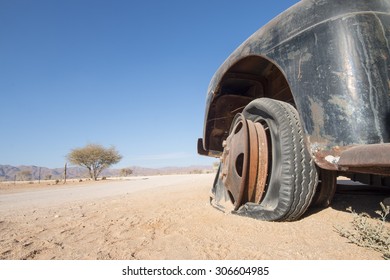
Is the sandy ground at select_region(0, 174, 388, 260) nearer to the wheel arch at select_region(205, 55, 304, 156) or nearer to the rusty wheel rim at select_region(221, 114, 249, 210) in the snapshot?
the rusty wheel rim at select_region(221, 114, 249, 210)

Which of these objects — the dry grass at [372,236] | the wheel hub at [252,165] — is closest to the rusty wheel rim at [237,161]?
the wheel hub at [252,165]

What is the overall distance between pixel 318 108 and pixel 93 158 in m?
39.6

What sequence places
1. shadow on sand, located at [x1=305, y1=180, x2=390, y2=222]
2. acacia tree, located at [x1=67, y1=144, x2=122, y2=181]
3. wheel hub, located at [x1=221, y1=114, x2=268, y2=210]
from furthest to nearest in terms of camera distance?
1. acacia tree, located at [x1=67, y1=144, x2=122, y2=181]
2. shadow on sand, located at [x1=305, y1=180, x2=390, y2=222]
3. wheel hub, located at [x1=221, y1=114, x2=268, y2=210]

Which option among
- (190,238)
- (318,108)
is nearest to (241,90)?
(318,108)

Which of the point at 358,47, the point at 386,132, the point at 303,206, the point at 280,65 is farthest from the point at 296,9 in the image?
the point at 303,206

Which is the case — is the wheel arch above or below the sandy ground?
above

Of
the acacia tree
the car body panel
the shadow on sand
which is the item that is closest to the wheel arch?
the car body panel

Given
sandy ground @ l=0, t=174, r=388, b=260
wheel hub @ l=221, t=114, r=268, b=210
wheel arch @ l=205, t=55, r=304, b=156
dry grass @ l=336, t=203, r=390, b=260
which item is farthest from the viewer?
wheel arch @ l=205, t=55, r=304, b=156

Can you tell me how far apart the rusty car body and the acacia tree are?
37739 millimetres

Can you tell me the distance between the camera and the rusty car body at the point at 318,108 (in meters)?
1.59

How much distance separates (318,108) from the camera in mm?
1757

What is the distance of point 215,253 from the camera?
5.27 ft

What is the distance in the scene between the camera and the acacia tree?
124ft

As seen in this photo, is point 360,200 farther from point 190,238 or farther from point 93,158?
point 93,158
